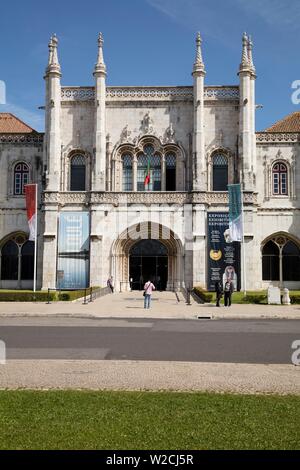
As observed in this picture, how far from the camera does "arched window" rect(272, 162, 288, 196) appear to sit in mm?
40750

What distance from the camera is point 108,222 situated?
3938 centimetres

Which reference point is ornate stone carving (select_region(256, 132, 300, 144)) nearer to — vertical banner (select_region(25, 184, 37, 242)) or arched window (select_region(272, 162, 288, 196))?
arched window (select_region(272, 162, 288, 196))

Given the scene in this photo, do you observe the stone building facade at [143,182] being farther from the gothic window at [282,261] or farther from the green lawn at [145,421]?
→ the green lawn at [145,421]

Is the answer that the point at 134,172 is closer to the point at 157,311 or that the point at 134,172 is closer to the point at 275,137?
the point at 275,137

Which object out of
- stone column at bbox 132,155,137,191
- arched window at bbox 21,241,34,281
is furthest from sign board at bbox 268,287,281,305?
arched window at bbox 21,241,34,281

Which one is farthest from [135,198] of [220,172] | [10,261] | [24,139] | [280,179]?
[10,261]

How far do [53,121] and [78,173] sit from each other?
4.54 m

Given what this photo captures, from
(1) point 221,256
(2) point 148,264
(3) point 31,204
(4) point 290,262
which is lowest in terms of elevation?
(2) point 148,264

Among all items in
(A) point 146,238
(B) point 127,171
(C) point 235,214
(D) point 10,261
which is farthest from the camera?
(D) point 10,261

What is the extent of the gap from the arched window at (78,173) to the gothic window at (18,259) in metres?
6.22

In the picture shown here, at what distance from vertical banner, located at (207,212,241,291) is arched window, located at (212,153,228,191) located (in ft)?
→ 11.5

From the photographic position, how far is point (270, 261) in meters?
40.9

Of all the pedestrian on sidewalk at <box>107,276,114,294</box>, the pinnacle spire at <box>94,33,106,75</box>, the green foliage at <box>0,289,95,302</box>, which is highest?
the pinnacle spire at <box>94,33,106,75</box>

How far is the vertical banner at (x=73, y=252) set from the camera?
38656 millimetres
